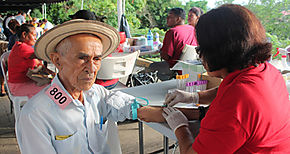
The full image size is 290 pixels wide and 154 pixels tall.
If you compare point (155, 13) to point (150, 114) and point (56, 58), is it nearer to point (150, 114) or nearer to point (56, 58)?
point (150, 114)

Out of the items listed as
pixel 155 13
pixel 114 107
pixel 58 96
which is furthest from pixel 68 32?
pixel 155 13

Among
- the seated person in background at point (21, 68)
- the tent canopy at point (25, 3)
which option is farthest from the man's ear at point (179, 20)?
the tent canopy at point (25, 3)

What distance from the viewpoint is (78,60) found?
1.32m

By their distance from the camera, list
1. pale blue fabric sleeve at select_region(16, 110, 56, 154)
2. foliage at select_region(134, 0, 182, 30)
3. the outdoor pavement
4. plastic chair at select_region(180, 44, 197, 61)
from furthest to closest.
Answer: foliage at select_region(134, 0, 182, 30) < plastic chair at select_region(180, 44, 197, 61) < the outdoor pavement < pale blue fabric sleeve at select_region(16, 110, 56, 154)

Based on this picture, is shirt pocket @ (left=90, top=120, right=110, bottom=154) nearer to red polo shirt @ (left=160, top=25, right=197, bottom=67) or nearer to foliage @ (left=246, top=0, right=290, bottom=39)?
red polo shirt @ (left=160, top=25, right=197, bottom=67)

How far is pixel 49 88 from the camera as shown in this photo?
1335mm

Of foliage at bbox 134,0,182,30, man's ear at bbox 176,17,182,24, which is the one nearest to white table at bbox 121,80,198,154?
man's ear at bbox 176,17,182,24

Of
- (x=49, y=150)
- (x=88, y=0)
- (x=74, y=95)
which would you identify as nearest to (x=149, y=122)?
(x=74, y=95)

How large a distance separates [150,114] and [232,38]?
29.8 inches

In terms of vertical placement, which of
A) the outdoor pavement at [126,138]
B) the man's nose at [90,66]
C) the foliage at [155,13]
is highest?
the foliage at [155,13]

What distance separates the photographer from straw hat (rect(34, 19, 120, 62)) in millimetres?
1259

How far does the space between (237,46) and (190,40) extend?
9.67 ft

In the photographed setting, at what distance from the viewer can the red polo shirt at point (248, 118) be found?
995mm

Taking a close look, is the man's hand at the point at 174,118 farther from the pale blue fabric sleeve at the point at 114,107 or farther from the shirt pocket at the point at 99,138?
the shirt pocket at the point at 99,138
